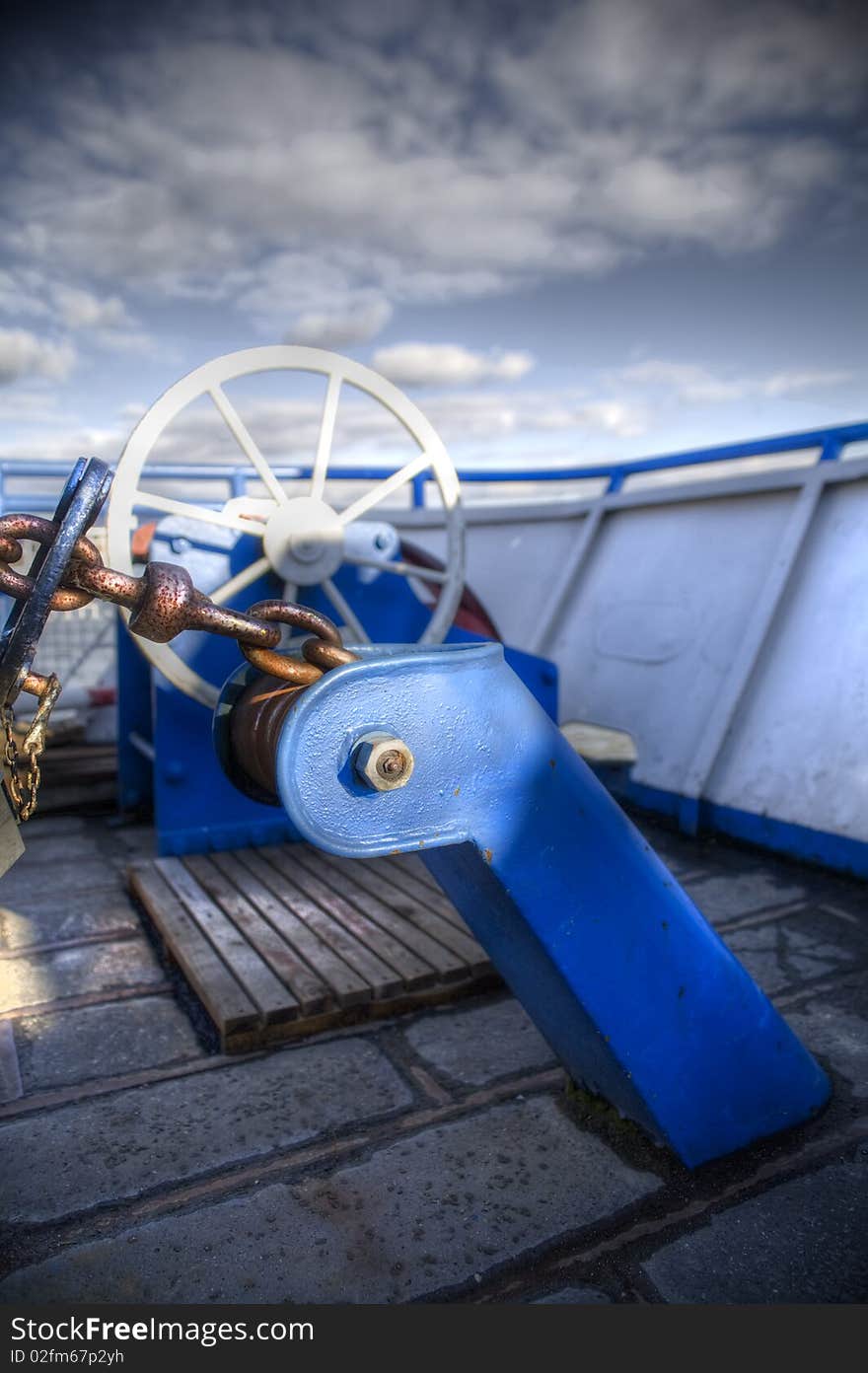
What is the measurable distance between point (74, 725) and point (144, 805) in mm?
770

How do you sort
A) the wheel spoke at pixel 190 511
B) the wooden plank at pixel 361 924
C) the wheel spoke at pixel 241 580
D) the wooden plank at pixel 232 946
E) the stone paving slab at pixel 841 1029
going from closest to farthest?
the stone paving slab at pixel 841 1029 < the wooden plank at pixel 232 946 < the wooden plank at pixel 361 924 < the wheel spoke at pixel 190 511 < the wheel spoke at pixel 241 580

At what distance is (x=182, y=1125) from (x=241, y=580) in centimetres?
140

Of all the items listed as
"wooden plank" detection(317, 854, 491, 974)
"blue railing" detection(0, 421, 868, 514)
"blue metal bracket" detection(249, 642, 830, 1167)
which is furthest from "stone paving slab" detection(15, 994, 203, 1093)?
"blue railing" detection(0, 421, 868, 514)

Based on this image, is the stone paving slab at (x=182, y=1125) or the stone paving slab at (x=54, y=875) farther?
the stone paving slab at (x=54, y=875)

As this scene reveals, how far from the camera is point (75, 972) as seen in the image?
78.4 inches

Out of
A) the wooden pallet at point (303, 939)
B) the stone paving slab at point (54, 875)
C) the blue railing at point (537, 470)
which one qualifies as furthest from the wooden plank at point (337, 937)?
the blue railing at point (537, 470)

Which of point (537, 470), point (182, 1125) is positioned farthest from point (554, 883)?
point (537, 470)

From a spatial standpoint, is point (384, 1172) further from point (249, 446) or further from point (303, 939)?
point (249, 446)

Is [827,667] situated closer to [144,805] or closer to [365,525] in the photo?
[365,525]

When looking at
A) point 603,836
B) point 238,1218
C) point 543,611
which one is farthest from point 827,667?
point 238,1218

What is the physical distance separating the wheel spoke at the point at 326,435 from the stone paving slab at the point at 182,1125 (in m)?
1.45

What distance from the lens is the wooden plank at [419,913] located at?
6.09 feet

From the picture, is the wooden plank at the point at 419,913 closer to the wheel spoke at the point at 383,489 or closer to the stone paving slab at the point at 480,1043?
the stone paving slab at the point at 480,1043

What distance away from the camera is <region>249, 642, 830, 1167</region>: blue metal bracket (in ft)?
3.19
